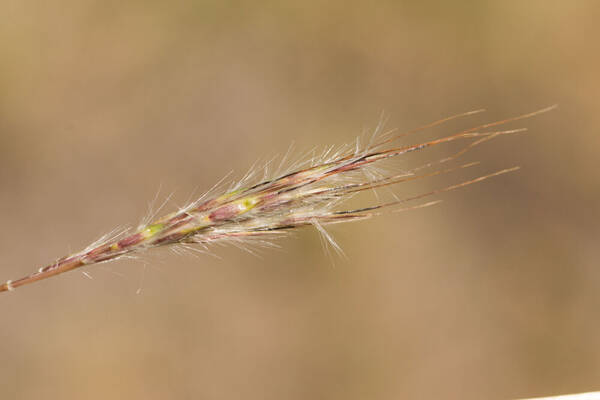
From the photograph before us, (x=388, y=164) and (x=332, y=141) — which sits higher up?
(x=332, y=141)

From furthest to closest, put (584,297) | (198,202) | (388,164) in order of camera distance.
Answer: (584,297) → (388,164) → (198,202)

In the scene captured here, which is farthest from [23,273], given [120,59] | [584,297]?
[584,297]

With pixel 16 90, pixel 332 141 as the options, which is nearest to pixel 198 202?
pixel 332 141

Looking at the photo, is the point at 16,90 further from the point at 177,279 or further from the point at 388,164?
the point at 388,164

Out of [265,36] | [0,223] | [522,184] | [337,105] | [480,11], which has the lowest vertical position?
[0,223]

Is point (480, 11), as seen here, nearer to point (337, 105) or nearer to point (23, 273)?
point (337, 105)

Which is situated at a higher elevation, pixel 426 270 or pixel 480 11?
pixel 480 11

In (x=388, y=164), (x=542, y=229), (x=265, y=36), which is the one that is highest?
(x=265, y=36)

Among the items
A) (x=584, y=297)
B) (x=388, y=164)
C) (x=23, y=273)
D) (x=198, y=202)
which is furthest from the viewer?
(x=584, y=297)

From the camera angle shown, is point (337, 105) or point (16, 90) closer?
point (16, 90)
